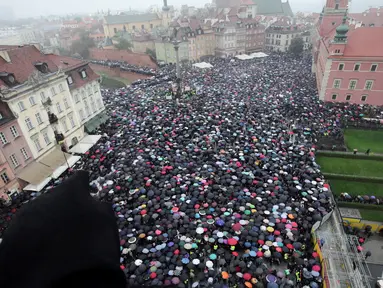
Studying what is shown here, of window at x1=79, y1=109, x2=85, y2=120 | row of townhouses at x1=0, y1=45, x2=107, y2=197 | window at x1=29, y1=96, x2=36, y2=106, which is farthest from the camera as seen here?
window at x1=79, y1=109, x2=85, y2=120

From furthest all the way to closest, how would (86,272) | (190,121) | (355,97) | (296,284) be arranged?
1. (355,97)
2. (190,121)
3. (296,284)
4. (86,272)

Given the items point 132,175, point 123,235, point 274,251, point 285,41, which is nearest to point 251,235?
point 274,251

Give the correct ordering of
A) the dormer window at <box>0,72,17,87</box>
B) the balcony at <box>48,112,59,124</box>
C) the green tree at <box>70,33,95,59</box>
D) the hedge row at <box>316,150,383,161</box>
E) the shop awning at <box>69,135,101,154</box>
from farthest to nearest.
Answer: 1. the green tree at <box>70,33,95,59</box>
2. the shop awning at <box>69,135,101,154</box>
3. the hedge row at <box>316,150,383,161</box>
4. the balcony at <box>48,112,59,124</box>
5. the dormer window at <box>0,72,17,87</box>

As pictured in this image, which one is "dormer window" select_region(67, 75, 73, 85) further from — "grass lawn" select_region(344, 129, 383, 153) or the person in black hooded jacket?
"grass lawn" select_region(344, 129, 383, 153)

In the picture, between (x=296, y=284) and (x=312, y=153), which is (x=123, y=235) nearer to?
(x=296, y=284)

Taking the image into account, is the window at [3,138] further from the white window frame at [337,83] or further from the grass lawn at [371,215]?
the white window frame at [337,83]

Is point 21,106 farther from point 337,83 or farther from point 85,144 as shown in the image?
point 337,83

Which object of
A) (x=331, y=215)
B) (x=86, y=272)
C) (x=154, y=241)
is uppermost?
(x=86, y=272)

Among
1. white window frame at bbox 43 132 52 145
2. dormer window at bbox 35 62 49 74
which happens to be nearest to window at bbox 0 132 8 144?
white window frame at bbox 43 132 52 145
